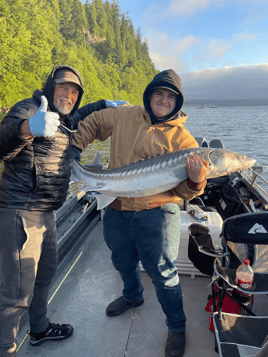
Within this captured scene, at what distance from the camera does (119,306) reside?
8.36 feet

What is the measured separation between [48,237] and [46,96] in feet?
3.45

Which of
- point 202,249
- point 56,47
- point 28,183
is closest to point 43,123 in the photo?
point 28,183

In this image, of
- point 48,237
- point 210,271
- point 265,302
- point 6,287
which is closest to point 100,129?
point 48,237

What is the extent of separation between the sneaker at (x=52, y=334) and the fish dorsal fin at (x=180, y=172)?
5.51 ft

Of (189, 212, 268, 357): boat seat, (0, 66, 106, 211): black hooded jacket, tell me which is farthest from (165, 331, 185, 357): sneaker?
(0, 66, 106, 211): black hooded jacket

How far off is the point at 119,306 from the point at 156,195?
1271mm

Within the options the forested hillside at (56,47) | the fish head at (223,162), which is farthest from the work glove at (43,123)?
the forested hillside at (56,47)

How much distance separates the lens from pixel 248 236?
6.64 ft

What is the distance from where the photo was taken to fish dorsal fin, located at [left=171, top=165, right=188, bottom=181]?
1.97 m

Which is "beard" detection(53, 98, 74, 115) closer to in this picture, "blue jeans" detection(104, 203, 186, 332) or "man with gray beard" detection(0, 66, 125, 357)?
"man with gray beard" detection(0, 66, 125, 357)

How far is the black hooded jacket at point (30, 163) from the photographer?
5.12 feet

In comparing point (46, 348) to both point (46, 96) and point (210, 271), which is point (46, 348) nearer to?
point (210, 271)

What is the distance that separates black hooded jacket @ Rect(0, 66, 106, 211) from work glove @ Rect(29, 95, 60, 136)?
89mm

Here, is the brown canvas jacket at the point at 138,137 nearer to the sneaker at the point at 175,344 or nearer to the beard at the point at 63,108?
the beard at the point at 63,108
